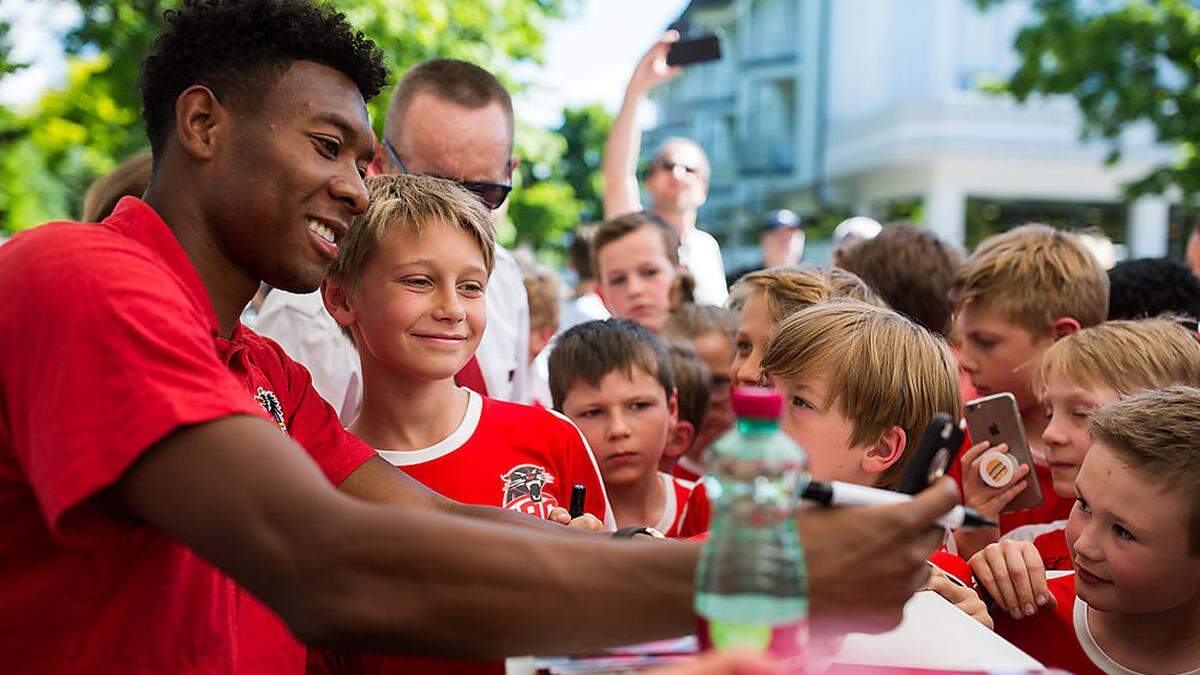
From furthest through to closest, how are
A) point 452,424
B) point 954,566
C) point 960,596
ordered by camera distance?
point 452,424, point 954,566, point 960,596

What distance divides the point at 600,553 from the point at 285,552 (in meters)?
0.44

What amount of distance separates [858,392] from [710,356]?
2.21 m

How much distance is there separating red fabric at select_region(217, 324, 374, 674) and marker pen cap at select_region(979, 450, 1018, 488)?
173cm

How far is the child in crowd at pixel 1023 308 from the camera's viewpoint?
403 cm

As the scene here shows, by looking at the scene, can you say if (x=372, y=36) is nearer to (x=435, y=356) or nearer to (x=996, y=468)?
(x=435, y=356)

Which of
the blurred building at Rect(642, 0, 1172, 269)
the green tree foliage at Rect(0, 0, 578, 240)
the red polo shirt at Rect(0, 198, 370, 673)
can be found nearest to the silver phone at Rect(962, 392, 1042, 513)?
the red polo shirt at Rect(0, 198, 370, 673)

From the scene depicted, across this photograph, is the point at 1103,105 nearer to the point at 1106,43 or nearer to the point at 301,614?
the point at 1106,43

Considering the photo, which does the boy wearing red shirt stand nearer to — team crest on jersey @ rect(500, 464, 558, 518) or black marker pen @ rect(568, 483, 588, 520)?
team crest on jersey @ rect(500, 464, 558, 518)

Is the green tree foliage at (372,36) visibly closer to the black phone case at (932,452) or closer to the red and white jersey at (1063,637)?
the red and white jersey at (1063,637)

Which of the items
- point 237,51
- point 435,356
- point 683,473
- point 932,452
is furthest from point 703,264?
point 932,452

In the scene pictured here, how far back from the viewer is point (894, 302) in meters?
4.73

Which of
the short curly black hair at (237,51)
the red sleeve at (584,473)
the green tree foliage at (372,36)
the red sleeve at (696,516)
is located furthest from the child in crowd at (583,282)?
the short curly black hair at (237,51)

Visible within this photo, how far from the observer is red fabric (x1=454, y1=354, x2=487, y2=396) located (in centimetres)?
417

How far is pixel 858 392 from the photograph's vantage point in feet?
9.42
